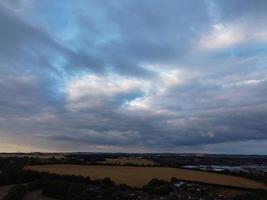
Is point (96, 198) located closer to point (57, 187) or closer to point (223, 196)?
point (57, 187)

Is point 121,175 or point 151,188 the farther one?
point 121,175

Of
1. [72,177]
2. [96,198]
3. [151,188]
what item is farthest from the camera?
[72,177]

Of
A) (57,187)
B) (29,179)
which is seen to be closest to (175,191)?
(57,187)

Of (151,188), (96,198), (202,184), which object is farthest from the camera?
(202,184)

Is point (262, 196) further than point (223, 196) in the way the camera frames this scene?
No

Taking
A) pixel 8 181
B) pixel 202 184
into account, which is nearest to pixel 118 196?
pixel 202 184

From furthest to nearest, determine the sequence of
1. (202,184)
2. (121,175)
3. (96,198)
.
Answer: (121,175), (202,184), (96,198)

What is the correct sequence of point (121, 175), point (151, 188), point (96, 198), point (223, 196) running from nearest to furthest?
point (96, 198) < point (223, 196) < point (151, 188) < point (121, 175)

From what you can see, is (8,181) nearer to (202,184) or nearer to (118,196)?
(118,196)
